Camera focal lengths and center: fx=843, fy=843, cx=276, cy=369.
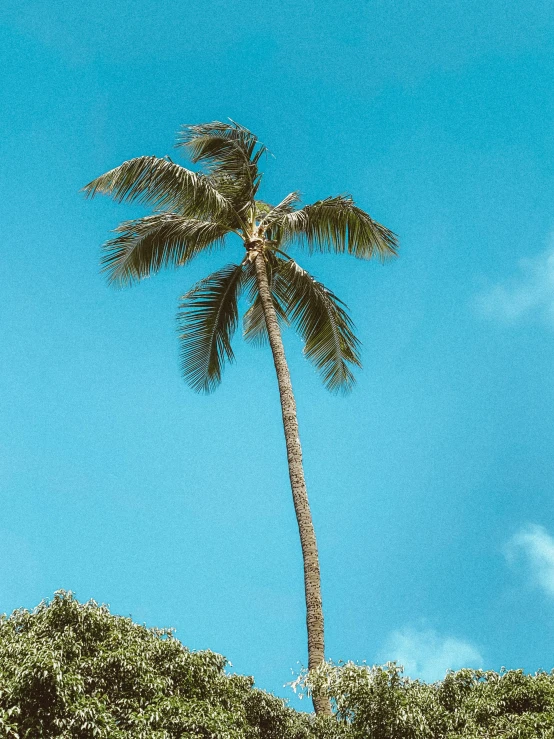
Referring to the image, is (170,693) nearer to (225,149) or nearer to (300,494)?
(300,494)

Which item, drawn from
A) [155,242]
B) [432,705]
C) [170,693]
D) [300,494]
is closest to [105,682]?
[170,693]

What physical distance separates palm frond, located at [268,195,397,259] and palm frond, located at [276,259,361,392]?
0.72 m

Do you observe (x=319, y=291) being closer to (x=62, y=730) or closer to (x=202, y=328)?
(x=202, y=328)

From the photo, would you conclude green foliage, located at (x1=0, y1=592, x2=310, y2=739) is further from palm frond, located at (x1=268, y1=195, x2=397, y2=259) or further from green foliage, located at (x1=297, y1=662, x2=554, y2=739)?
palm frond, located at (x1=268, y1=195, x2=397, y2=259)

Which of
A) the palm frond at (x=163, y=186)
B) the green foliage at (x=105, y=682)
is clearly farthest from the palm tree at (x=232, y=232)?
the green foliage at (x=105, y=682)

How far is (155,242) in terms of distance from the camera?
718 inches

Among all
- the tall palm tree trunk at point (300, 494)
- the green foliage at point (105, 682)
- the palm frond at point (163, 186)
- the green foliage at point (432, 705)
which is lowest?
the green foliage at point (105, 682)

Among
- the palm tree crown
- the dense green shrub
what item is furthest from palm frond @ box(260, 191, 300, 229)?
the dense green shrub

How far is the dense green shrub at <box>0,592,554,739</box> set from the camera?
34.1ft

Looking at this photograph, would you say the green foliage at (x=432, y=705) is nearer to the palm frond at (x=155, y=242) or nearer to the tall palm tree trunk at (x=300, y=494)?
the tall palm tree trunk at (x=300, y=494)

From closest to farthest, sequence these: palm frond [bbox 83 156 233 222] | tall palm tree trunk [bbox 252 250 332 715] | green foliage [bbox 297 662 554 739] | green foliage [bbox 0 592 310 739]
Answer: green foliage [bbox 0 592 310 739] < green foliage [bbox 297 662 554 739] < tall palm tree trunk [bbox 252 250 332 715] < palm frond [bbox 83 156 233 222]

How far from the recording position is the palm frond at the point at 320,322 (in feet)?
60.7

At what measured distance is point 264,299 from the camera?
695 inches

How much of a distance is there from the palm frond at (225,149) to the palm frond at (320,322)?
223 cm
